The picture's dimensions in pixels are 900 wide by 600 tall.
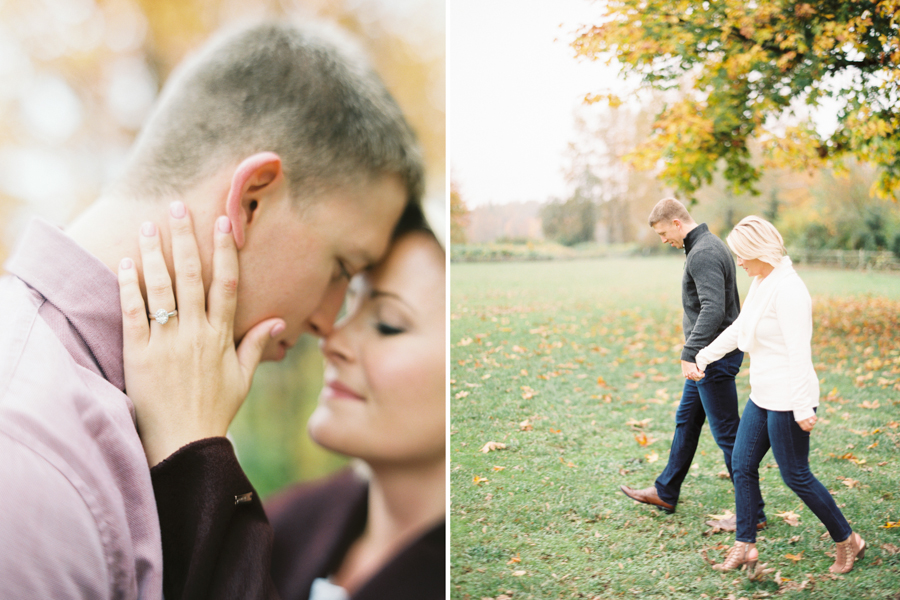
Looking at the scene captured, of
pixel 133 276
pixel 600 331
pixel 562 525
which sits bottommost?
pixel 562 525

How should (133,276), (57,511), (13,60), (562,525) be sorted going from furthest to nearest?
(562,525) → (13,60) → (133,276) → (57,511)

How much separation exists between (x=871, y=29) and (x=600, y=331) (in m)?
1.59

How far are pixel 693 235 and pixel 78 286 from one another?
2177mm

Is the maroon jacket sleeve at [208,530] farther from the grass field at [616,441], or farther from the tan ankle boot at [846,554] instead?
the tan ankle boot at [846,554]

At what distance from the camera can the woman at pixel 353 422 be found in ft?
5.93

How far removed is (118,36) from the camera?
230 cm

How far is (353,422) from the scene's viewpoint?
2262 millimetres

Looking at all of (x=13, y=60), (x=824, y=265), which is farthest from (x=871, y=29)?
(x=13, y=60)

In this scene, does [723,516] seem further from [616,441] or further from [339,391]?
[339,391]

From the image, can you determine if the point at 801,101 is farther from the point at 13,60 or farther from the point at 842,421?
the point at 13,60

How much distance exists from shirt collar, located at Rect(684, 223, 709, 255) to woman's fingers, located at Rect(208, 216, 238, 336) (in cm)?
173

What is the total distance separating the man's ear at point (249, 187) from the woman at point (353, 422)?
0.15 ft

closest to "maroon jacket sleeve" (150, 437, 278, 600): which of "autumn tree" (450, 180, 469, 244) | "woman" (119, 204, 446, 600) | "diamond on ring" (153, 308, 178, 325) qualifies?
"woman" (119, 204, 446, 600)

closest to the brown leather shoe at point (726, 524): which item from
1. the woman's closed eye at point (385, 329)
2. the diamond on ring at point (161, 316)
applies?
the woman's closed eye at point (385, 329)
